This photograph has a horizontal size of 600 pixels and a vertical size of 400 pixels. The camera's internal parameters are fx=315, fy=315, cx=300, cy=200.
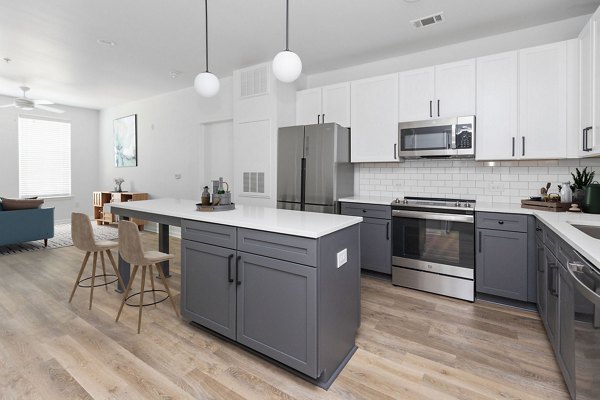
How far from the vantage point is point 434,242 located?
3.30m

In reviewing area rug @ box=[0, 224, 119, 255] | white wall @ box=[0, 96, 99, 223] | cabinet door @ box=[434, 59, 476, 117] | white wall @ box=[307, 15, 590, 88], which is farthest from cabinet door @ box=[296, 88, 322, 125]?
white wall @ box=[0, 96, 99, 223]

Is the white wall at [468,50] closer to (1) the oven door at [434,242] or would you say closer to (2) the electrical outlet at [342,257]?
(1) the oven door at [434,242]

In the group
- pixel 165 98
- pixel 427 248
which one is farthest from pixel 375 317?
pixel 165 98

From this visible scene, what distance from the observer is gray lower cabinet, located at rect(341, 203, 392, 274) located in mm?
3588

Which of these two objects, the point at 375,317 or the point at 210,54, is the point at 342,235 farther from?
the point at 210,54

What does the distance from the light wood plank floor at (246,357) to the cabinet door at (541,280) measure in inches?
7.3

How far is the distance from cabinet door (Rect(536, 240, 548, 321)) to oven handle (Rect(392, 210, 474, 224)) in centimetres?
60

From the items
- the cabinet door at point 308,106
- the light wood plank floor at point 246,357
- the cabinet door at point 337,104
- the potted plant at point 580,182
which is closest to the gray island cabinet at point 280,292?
the light wood plank floor at point 246,357

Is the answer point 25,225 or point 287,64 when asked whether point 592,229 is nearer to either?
point 287,64

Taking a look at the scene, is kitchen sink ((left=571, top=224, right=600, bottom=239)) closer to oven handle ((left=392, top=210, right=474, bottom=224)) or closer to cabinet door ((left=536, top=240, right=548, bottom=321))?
cabinet door ((left=536, top=240, right=548, bottom=321))

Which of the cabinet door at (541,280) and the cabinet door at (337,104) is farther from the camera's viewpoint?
the cabinet door at (337,104)

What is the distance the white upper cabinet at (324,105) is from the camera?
13.6ft

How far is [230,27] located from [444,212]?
3.05m

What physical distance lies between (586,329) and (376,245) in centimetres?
231
